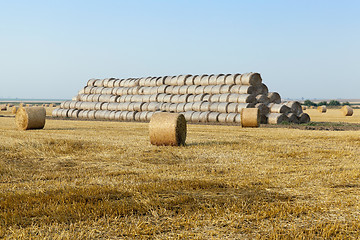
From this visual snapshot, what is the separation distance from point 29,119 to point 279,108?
1462 centimetres

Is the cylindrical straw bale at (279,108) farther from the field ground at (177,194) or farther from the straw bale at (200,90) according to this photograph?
the field ground at (177,194)

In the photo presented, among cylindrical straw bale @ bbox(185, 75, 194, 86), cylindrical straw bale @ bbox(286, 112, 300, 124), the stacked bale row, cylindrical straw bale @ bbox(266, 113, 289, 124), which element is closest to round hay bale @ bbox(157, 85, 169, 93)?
the stacked bale row

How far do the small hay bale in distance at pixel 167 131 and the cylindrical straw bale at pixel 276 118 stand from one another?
1304 cm

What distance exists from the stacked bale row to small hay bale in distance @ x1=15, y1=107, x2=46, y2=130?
11159 millimetres

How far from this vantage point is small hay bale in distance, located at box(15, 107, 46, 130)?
64.0ft

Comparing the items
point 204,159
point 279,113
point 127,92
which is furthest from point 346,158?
point 127,92

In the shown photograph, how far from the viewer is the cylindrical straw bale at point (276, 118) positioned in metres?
25.3

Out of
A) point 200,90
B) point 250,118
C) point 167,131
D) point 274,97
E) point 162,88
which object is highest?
point 162,88

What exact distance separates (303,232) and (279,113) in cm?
2169

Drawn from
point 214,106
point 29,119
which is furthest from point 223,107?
point 29,119

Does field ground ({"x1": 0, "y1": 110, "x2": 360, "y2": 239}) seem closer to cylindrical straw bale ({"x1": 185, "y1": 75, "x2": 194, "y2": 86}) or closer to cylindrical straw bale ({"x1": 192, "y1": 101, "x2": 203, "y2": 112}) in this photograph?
cylindrical straw bale ({"x1": 192, "y1": 101, "x2": 203, "y2": 112})

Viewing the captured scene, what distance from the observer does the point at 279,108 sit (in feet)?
86.3

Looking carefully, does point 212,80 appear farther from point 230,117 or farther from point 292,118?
point 292,118

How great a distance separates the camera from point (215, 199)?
6.21 meters
